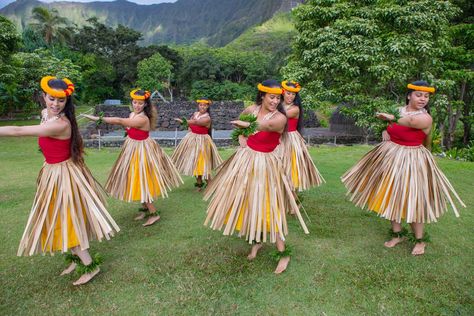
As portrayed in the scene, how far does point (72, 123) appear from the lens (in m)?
2.73

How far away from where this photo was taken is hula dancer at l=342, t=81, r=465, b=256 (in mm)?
3172

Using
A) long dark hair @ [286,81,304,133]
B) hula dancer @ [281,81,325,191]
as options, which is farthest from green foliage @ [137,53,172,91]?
hula dancer @ [281,81,325,191]

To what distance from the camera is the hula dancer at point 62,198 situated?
2600mm

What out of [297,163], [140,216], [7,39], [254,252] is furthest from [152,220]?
[7,39]

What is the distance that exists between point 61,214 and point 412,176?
10.3 ft

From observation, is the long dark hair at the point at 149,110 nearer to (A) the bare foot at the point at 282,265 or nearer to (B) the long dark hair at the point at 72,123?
(B) the long dark hair at the point at 72,123

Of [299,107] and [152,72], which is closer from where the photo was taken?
[299,107]

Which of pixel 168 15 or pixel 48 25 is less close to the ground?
pixel 168 15

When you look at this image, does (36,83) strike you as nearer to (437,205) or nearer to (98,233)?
(98,233)

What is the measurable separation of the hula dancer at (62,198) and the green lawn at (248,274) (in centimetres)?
36

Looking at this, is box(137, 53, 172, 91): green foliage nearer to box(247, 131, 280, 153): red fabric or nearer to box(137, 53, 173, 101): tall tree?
box(137, 53, 173, 101): tall tree

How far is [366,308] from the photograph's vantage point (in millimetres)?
2516

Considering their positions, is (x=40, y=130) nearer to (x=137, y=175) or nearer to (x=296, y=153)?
(x=137, y=175)

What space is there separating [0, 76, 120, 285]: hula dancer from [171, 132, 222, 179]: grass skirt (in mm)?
2573
